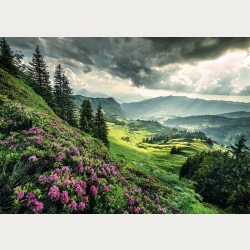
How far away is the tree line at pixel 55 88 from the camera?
17.6m

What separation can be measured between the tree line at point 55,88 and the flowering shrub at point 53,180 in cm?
1611

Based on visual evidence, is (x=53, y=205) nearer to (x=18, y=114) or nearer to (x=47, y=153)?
(x=47, y=153)

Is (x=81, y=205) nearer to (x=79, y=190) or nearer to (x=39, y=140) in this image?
(x=79, y=190)

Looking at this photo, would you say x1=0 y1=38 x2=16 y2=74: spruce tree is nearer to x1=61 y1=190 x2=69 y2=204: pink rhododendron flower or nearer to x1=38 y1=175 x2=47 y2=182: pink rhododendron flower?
x1=38 y1=175 x2=47 y2=182: pink rhododendron flower

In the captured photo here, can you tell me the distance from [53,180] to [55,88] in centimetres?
2526

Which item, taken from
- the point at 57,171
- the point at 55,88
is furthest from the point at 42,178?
the point at 55,88

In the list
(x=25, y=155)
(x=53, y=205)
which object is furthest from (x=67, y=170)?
(x=25, y=155)

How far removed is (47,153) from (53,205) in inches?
63.1

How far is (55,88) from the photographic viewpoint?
2484cm

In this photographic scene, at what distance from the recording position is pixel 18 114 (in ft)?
18.8

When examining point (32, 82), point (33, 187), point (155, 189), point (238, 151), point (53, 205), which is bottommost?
point (238, 151)

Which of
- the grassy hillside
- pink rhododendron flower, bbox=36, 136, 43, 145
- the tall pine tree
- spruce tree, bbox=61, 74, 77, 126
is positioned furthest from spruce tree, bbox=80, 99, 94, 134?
pink rhododendron flower, bbox=36, 136, 43, 145

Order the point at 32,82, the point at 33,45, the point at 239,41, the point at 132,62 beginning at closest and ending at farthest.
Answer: the point at 239,41
the point at 33,45
the point at 132,62
the point at 32,82

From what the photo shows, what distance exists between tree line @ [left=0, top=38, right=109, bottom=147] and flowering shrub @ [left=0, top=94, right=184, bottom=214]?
1611 cm
